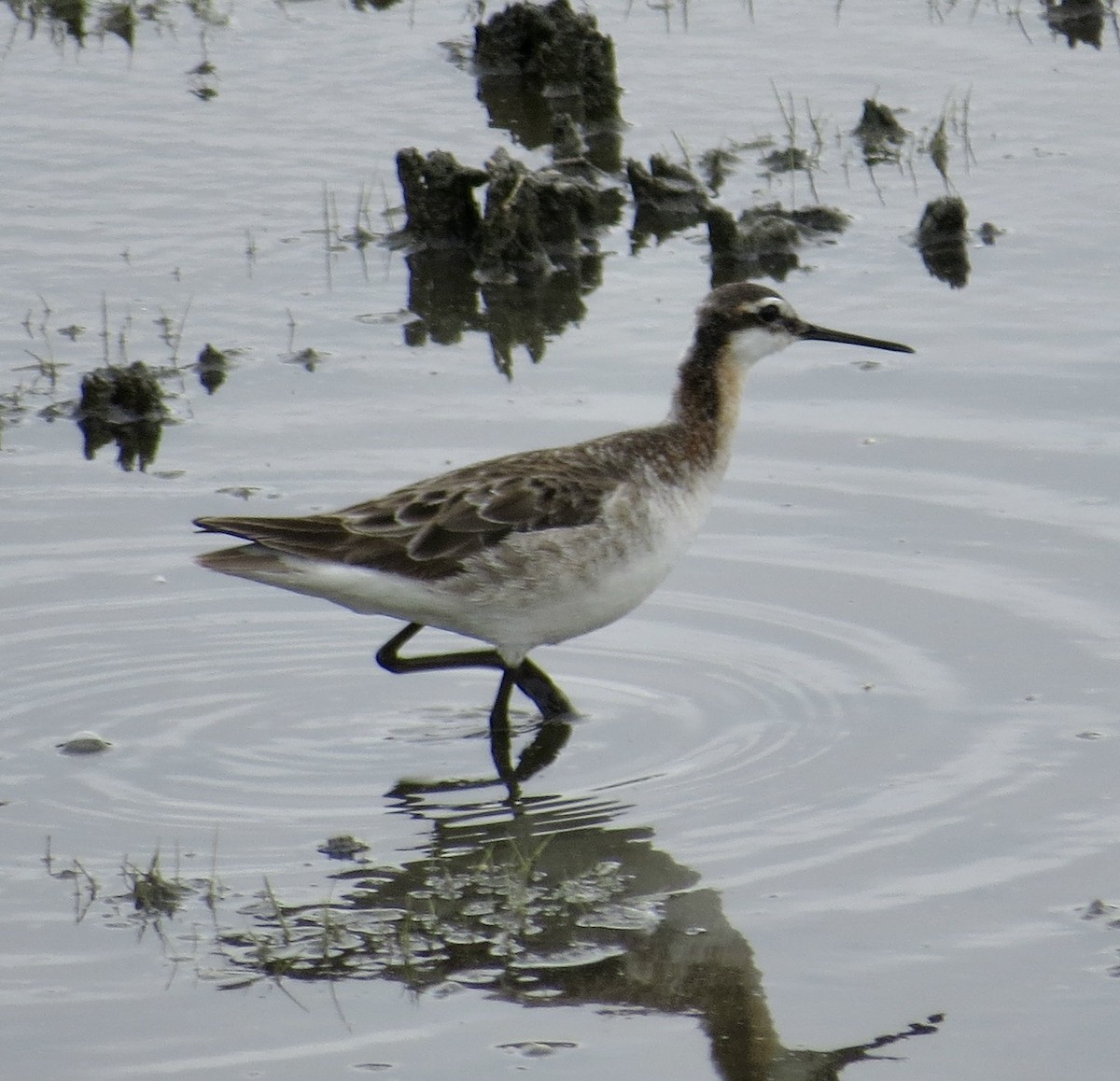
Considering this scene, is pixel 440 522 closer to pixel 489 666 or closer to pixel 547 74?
pixel 489 666

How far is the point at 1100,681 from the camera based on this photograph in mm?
8344

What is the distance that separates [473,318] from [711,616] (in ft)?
12.0

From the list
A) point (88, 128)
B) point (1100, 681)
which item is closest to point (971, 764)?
point (1100, 681)

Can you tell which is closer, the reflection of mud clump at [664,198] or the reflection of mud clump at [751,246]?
the reflection of mud clump at [751,246]

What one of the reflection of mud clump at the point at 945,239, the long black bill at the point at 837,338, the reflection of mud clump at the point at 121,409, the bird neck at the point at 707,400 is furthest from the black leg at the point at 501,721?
the reflection of mud clump at the point at 945,239

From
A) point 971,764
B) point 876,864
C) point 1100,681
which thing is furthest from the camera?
point 1100,681

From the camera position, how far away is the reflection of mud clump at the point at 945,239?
494 inches

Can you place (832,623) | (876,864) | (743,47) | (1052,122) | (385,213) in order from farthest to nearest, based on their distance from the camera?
(743,47) → (1052,122) → (385,213) → (832,623) → (876,864)

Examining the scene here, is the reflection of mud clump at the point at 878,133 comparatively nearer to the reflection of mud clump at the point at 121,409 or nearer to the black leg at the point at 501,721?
the reflection of mud clump at the point at 121,409

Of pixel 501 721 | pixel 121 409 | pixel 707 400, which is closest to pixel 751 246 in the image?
pixel 121 409

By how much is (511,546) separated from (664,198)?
593cm

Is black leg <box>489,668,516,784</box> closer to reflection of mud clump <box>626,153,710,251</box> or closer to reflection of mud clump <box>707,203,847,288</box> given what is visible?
reflection of mud clump <box>707,203,847,288</box>

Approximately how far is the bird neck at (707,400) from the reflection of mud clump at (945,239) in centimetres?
382

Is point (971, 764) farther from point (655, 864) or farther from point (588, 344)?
point (588, 344)
